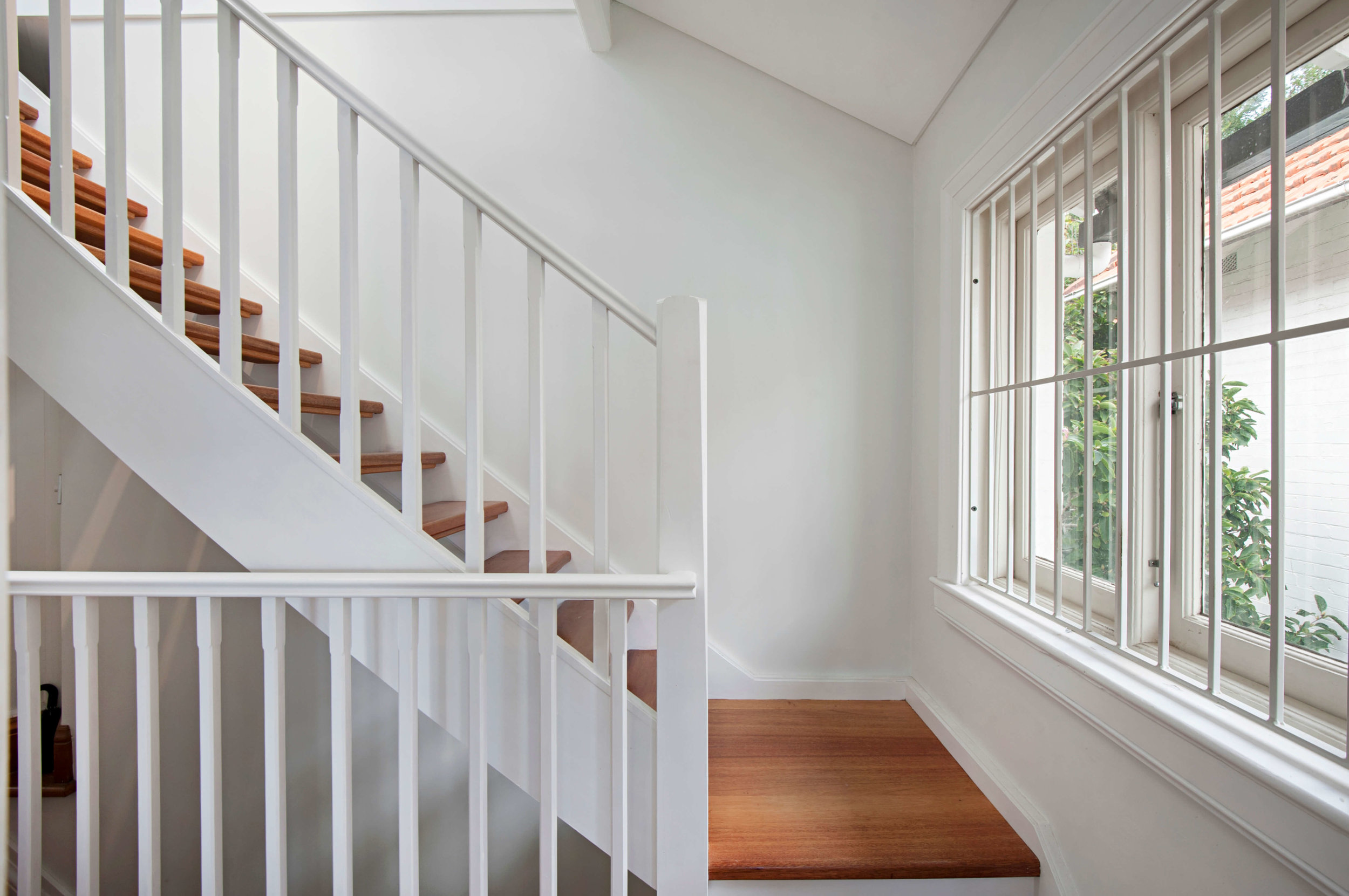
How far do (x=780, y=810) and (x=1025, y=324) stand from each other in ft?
4.25

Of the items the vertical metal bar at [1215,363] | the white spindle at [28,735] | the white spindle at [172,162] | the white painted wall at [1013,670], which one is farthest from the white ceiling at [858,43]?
the white spindle at [28,735]

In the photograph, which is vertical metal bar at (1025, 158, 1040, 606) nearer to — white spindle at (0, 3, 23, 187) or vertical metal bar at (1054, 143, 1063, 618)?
vertical metal bar at (1054, 143, 1063, 618)

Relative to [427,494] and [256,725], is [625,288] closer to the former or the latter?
[427,494]

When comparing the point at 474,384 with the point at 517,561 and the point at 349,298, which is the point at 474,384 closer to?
the point at 349,298

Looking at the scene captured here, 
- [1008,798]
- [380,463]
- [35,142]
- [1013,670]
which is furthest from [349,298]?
[1008,798]

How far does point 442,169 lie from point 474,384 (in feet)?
1.31

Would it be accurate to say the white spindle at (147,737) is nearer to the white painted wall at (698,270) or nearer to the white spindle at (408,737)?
the white spindle at (408,737)

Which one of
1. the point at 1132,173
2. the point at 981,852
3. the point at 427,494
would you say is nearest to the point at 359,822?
the point at 427,494

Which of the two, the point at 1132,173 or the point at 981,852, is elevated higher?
the point at 1132,173

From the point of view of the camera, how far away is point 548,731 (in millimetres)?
1193

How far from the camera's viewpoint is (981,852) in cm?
134

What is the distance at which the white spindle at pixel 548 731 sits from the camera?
1183 millimetres

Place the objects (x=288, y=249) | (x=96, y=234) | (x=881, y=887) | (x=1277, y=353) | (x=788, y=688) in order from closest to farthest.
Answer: (x=1277, y=353) → (x=288, y=249) → (x=881, y=887) → (x=96, y=234) → (x=788, y=688)

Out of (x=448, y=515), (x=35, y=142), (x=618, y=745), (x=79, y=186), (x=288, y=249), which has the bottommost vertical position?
(x=618, y=745)
